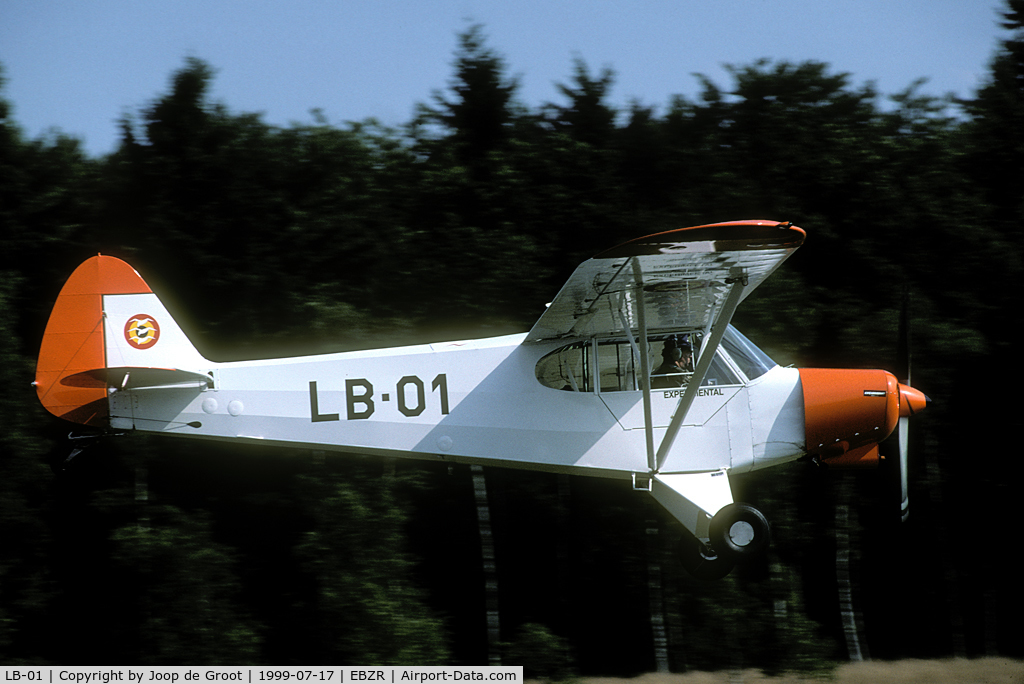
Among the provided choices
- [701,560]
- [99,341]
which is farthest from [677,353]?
[99,341]

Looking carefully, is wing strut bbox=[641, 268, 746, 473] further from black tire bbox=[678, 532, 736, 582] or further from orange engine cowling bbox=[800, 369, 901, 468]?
orange engine cowling bbox=[800, 369, 901, 468]

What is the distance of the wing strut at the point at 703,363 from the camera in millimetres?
6344

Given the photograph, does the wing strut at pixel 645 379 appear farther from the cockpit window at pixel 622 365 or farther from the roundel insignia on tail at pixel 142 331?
the roundel insignia on tail at pixel 142 331

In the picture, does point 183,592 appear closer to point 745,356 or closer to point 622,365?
point 622,365

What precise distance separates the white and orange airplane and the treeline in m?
2.90

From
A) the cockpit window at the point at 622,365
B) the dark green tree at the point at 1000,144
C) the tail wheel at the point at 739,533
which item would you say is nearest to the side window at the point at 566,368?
the cockpit window at the point at 622,365

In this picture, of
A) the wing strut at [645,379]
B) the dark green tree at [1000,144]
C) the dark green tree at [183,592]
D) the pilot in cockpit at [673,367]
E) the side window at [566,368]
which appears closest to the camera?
the wing strut at [645,379]

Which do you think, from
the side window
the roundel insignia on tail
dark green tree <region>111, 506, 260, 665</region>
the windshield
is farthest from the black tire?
dark green tree <region>111, 506, 260, 665</region>

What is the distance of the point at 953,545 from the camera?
485 inches

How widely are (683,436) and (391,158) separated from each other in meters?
7.21

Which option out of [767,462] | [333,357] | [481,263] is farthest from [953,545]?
[333,357]
